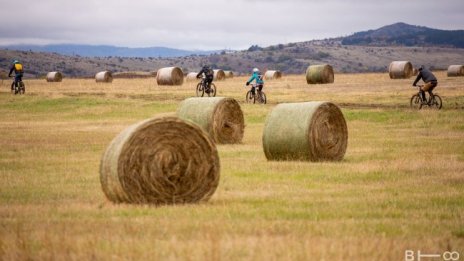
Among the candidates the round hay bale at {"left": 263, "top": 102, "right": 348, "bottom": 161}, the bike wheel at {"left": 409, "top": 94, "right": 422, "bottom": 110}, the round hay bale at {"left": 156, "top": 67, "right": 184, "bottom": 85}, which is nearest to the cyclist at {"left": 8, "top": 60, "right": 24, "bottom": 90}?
the round hay bale at {"left": 156, "top": 67, "right": 184, "bottom": 85}

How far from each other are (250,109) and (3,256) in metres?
30.8

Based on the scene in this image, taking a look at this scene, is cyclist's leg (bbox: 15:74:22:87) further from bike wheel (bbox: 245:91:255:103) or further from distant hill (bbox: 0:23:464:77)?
distant hill (bbox: 0:23:464:77)

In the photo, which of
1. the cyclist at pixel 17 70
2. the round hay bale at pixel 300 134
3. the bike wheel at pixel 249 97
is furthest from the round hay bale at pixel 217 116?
the cyclist at pixel 17 70

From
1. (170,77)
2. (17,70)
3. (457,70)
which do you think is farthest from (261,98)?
(457,70)

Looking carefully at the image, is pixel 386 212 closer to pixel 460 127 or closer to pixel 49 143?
pixel 49 143

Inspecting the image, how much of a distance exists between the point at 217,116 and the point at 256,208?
13.2 metres

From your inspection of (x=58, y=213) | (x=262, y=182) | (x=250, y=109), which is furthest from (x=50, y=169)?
(x=250, y=109)

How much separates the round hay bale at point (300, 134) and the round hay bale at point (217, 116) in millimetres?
4845

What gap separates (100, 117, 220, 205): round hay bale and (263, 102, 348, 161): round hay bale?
257 inches

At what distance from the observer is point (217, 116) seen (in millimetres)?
26453

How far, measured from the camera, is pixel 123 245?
399 inches

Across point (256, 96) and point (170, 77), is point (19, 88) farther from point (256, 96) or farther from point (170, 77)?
point (256, 96)

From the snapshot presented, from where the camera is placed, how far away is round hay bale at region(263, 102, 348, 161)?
2097 centimetres

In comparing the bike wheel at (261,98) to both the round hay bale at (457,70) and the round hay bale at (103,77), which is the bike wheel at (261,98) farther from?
the round hay bale at (103,77)
